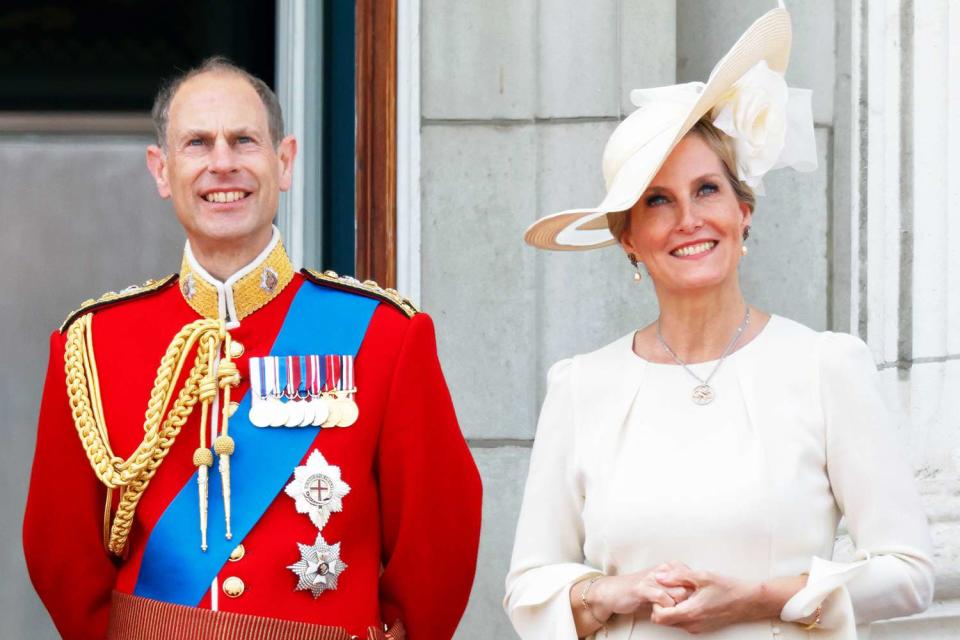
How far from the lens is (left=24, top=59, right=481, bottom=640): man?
11.2 ft

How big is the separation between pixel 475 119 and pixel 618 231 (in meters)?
1.46

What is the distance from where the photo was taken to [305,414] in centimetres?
348

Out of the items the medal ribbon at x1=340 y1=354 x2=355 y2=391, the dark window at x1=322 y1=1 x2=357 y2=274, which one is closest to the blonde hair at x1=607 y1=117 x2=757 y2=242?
the medal ribbon at x1=340 y1=354 x2=355 y2=391

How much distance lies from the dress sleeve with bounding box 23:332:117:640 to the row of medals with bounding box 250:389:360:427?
36cm

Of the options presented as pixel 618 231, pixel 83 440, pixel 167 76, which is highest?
pixel 167 76

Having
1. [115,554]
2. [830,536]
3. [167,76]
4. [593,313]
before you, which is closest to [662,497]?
[830,536]

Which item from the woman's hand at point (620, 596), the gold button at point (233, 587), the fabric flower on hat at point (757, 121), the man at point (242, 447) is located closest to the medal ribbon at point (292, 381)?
the man at point (242, 447)

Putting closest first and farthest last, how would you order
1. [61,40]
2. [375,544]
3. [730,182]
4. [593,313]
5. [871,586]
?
[871,586], [730,182], [375,544], [593,313], [61,40]

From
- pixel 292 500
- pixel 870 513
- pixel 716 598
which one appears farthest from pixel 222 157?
pixel 870 513

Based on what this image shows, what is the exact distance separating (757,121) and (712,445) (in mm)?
579

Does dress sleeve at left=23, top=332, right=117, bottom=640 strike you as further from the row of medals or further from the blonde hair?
the blonde hair

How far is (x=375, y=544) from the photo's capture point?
349cm

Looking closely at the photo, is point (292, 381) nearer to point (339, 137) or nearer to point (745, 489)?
point (745, 489)

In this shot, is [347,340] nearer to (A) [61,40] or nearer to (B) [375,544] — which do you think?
(B) [375,544]
